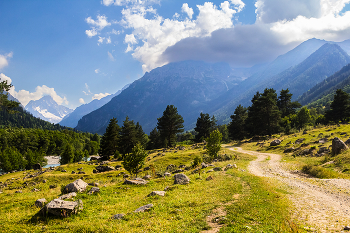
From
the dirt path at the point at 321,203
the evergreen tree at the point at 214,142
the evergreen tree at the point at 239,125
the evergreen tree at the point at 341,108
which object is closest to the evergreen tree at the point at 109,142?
the evergreen tree at the point at 214,142

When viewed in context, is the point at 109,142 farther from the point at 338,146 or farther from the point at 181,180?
the point at 338,146

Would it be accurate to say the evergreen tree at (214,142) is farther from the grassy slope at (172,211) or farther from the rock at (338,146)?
the grassy slope at (172,211)

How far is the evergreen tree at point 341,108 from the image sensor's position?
71875mm

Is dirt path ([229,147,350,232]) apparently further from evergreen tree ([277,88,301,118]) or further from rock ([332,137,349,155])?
evergreen tree ([277,88,301,118])

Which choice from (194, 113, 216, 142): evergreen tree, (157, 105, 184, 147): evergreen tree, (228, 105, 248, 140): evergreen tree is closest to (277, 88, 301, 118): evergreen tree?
(228, 105, 248, 140): evergreen tree

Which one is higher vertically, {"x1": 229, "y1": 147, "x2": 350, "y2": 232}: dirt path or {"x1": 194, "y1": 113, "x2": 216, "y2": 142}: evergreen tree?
{"x1": 194, "y1": 113, "x2": 216, "y2": 142}: evergreen tree

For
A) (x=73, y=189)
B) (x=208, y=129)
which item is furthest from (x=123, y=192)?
(x=208, y=129)

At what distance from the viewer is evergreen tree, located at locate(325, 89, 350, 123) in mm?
71875

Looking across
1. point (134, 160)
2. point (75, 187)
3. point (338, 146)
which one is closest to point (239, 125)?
point (338, 146)

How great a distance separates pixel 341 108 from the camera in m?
73.4

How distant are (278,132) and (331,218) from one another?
76631mm

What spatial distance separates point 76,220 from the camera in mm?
10859

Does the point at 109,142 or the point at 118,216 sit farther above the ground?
the point at 109,142

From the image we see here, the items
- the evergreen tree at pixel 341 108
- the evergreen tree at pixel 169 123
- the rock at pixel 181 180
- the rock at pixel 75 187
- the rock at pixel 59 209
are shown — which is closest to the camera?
the rock at pixel 59 209
